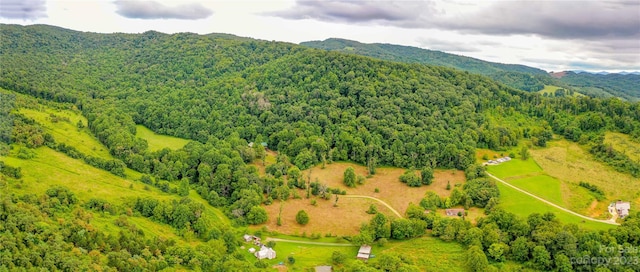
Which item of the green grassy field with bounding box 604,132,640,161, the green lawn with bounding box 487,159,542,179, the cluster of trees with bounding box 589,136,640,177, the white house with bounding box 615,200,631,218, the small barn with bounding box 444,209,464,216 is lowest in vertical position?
the small barn with bounding box 444,209,464,216

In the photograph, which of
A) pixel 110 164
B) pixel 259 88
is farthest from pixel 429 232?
pixel 259 88

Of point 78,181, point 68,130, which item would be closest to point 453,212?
point 78,181

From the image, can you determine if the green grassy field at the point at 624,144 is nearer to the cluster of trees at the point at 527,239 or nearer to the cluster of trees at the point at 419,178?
the cluster of trees at the point at 527,239

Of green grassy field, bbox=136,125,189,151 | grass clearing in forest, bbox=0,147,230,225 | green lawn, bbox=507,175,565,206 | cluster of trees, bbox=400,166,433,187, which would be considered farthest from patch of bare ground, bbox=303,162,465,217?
green grassy field, bbox=136,125,189,151

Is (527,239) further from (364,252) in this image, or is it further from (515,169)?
(515,169)

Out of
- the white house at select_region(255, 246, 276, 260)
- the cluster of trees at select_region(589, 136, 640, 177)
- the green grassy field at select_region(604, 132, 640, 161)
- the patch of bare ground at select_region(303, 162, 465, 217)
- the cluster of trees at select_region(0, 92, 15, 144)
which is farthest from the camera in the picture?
the green grassy field at select_region(604, 132, 640, 161)

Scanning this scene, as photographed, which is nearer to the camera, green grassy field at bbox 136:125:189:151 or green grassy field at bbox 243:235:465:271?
green grassy field at bbox 243:235:465:271

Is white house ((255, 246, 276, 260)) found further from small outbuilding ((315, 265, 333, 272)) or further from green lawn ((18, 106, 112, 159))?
green lawn ((18, 106, 112, 159))

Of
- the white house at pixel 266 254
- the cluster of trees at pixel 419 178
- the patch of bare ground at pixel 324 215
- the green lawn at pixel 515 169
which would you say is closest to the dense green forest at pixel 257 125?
the patch of bare ground at pixel 324 215
